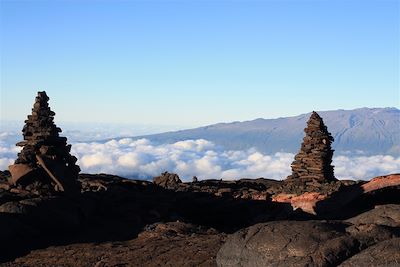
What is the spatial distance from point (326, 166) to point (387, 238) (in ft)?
69.4

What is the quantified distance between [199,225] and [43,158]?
34.0ft

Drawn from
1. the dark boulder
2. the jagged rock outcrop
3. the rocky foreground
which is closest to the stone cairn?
the rocky foreground

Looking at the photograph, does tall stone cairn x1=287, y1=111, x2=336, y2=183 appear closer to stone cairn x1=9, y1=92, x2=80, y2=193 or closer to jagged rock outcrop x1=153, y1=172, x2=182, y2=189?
jagged rock outcrop x1=153, y1=172, x2=182, y2=189

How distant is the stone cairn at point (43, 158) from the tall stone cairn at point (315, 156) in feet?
49.9

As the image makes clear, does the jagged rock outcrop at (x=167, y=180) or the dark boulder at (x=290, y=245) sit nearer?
the dark boulder at (x=290, y=245)

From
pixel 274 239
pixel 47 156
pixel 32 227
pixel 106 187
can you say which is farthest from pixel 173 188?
pixel 274 239

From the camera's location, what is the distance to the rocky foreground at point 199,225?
14.1 meters

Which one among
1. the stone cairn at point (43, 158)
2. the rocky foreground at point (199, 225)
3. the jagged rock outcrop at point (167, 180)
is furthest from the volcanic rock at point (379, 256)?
the jagged rock outcrop at point (167, 180)

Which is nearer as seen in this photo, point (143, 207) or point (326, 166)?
point (143, 207)

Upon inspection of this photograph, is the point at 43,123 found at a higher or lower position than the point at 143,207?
higher

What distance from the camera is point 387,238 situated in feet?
47.1

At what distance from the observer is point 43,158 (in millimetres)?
29344

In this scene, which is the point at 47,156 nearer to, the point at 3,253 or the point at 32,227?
the point at 32,227

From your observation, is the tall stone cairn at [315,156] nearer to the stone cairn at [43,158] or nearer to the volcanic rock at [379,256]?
the stone cairn at [43,158]
